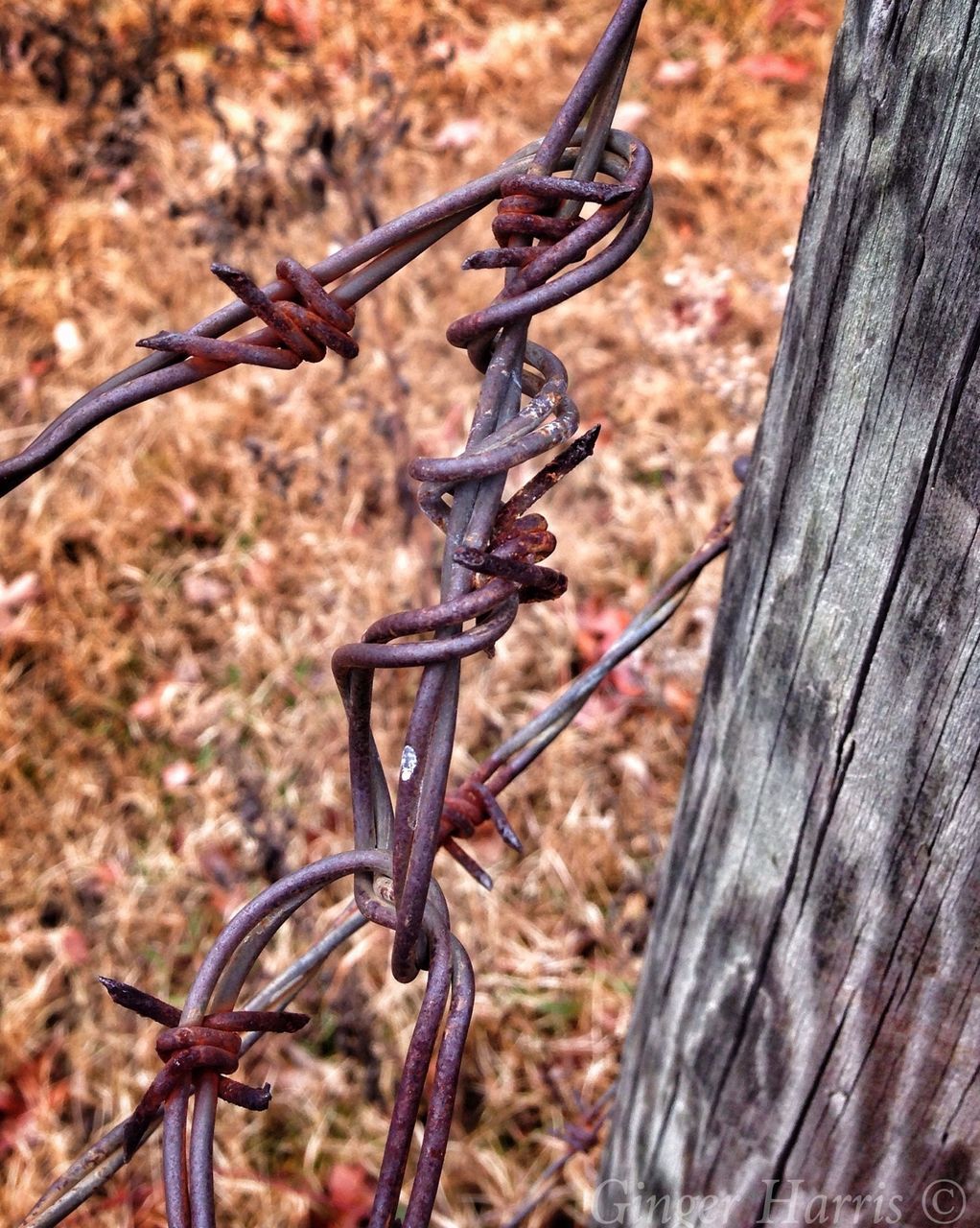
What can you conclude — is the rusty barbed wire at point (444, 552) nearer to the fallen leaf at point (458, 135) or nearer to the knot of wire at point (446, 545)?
the knot of wire at point (446, 545)

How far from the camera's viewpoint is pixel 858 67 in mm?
578

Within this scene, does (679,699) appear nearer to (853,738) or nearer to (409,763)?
(853,738)

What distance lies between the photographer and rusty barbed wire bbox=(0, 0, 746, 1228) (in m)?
0.51

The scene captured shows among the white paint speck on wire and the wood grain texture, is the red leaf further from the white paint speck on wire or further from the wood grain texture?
the white paint speck on wire

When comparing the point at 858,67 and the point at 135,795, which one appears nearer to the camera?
the point at 858,67

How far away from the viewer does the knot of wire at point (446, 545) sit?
51 centimetres

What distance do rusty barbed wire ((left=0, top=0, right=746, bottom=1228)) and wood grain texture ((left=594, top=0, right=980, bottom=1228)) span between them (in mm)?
144

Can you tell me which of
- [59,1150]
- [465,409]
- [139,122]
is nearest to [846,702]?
[59,1150]

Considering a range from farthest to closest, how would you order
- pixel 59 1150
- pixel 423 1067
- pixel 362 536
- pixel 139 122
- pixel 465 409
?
pixel 139 122 → pixel 465 409 → pixel 362 536 → pixel 59 1150 → pixel 423 1067

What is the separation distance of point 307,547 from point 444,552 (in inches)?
75.3

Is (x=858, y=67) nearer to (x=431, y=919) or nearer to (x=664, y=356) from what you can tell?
(x=431, y=919)

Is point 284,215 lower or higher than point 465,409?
higher

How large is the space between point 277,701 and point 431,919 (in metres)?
1.77

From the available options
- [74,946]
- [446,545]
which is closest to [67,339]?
[74,946]
